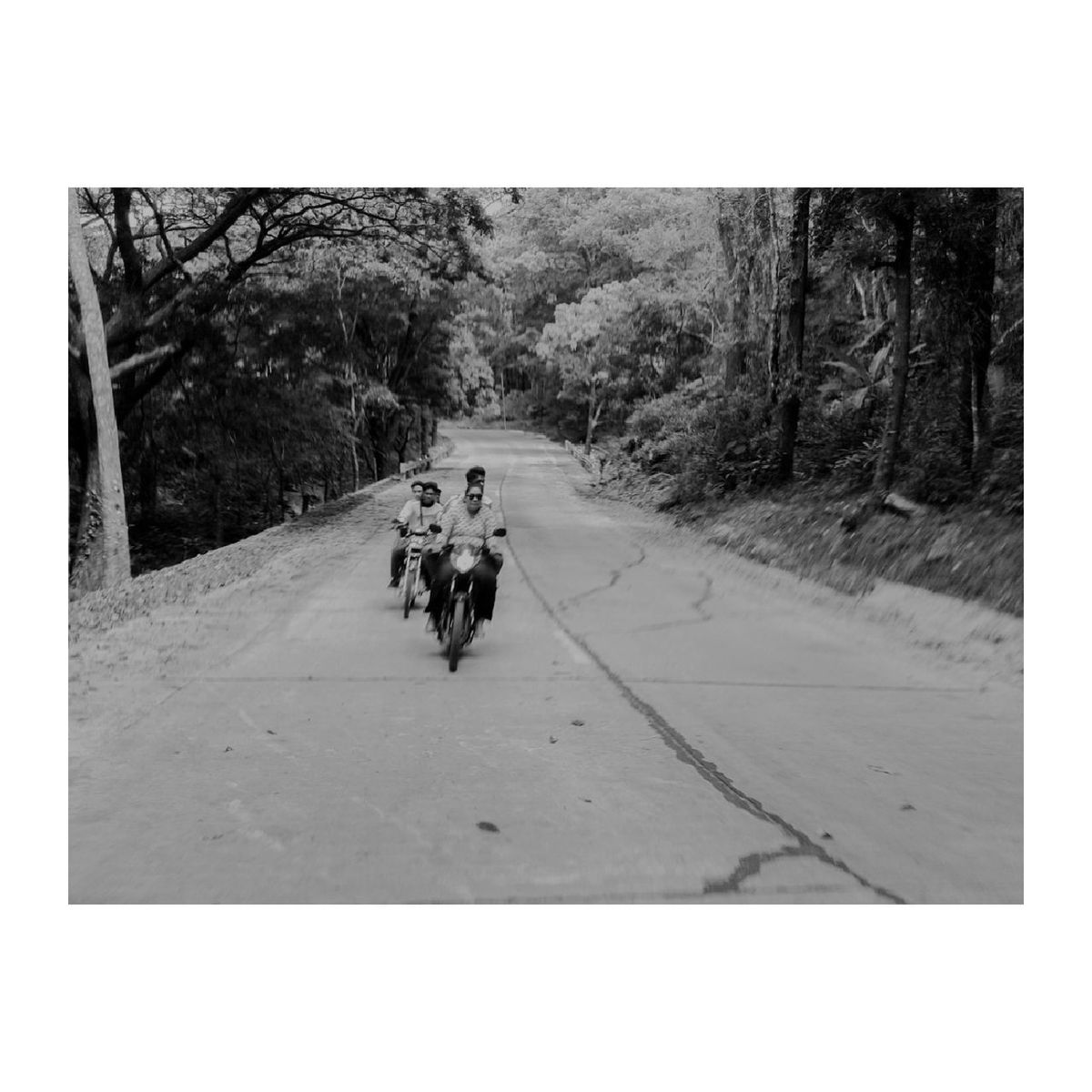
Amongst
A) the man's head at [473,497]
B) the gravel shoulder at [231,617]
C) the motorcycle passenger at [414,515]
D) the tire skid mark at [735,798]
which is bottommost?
the tire skid mark at [735,798]

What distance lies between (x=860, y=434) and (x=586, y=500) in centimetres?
827

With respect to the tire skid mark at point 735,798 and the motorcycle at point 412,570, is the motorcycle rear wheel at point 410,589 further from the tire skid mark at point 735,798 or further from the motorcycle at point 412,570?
the tire skid mark at point 735,798

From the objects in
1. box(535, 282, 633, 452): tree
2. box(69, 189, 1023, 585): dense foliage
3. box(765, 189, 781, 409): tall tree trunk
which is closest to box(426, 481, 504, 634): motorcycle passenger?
box(69, 189, 1023, 585): dense foliage

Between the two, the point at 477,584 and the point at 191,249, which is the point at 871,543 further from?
the point at 191,249

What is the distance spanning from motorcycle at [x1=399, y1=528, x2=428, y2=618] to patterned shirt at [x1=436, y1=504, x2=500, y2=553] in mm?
1278

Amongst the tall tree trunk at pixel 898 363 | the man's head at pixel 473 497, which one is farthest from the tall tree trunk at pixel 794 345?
the man's head at pixel 473 497

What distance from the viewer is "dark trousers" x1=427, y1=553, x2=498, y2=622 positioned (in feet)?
20.4

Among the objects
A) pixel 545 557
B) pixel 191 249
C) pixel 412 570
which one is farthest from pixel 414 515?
pixel 191 249

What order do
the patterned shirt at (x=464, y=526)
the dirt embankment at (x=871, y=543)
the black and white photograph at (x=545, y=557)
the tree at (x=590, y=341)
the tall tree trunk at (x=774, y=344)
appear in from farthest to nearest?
the tall tree trunk at (x=774, y=344)
the tree at (x=590, y=341)
the patterned shirt at (x=464, y=526)
the dirt embankment at (x=871, y=543)
the black and white photograph at (x=545, y=557)

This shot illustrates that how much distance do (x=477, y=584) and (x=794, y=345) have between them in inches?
351

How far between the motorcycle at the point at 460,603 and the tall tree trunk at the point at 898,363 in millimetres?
4461

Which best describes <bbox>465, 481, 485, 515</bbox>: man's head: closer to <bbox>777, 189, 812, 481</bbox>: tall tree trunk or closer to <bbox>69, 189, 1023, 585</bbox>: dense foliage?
<bbox>69, 189, 1023, 585</bbox>: dense foliage

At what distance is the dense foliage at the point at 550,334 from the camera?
7414 mm
